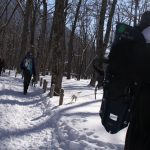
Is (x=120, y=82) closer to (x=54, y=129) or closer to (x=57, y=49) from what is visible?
(x=54, y=129)

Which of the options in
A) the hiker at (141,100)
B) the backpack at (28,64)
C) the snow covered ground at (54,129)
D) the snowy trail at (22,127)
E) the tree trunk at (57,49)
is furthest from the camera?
the backpack at (28,64)

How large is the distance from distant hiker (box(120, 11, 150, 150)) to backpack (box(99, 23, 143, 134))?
36 mm

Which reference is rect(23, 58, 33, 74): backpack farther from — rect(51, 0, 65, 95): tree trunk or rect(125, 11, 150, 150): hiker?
rect(125, 11, 150, 150): hiker

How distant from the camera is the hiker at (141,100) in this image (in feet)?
8.13

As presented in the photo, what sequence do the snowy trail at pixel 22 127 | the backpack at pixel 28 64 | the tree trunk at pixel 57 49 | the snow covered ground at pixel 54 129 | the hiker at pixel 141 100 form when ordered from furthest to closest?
1. the backpack at pixel 28 64
2. the tree trunk at pixel 57 49
3. the snowy trail at pixel 22 127
4. the snow covered ground at pixel 54 129
5. the hiker at pixel 141 100

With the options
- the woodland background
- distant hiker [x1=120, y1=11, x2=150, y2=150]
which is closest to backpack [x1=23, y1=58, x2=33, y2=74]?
the woodland background

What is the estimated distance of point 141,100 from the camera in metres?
2.50

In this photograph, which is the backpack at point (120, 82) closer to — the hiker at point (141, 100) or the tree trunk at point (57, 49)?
the hiker at point (141, 100)

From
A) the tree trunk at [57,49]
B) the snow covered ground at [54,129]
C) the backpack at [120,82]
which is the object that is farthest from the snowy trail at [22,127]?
the backpack at [120,82]

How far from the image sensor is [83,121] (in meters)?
8.92

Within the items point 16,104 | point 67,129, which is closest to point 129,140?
point 67,129

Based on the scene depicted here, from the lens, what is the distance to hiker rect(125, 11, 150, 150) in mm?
2479

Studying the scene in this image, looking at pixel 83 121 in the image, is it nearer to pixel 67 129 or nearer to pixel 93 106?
pixel 67 129

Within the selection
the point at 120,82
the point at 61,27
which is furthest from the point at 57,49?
the point at 120,82
